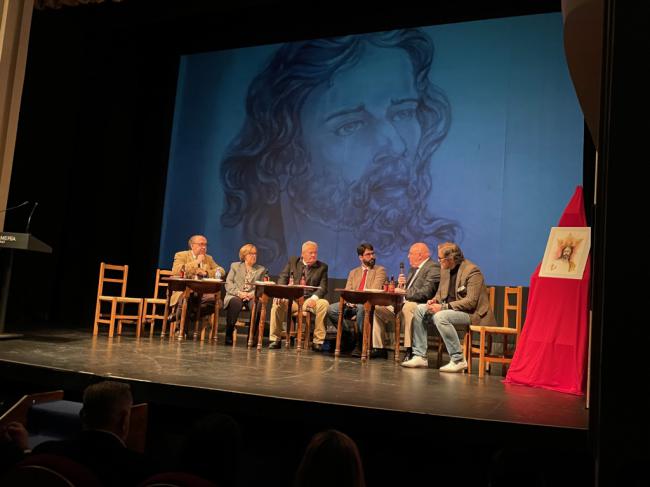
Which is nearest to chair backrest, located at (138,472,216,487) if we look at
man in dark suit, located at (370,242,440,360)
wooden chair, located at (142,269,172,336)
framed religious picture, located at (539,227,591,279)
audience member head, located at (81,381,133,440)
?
audience member head, located at (81,381,133,440)

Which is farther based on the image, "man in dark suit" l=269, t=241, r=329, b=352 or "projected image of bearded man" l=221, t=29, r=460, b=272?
"projected image of bearded man" l=221, t=29, r=460, b=272

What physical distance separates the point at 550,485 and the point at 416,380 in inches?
61.1

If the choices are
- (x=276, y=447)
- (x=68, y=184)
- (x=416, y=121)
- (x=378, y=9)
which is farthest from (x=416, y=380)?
(x=68, y=184)

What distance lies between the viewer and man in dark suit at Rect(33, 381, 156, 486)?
156 centimetres

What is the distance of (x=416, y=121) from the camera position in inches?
294

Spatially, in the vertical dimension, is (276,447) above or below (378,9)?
below

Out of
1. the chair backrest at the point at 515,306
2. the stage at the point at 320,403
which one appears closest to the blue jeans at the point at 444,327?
the chair backrest at the point at 515,306

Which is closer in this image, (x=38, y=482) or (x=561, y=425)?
(x=38, y=482)

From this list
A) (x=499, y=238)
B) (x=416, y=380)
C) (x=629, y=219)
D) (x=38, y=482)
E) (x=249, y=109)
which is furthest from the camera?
(x=249, y=109)

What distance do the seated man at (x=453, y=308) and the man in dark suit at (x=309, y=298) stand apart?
3.88 feet

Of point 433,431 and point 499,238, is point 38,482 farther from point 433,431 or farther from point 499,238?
point 499,238

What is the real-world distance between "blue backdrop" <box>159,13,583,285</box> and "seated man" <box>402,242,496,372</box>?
1.78m

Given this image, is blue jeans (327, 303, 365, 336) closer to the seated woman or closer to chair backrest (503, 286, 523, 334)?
the seated woman

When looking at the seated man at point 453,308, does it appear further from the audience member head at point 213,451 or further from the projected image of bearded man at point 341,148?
the audience member head at point 213,451
